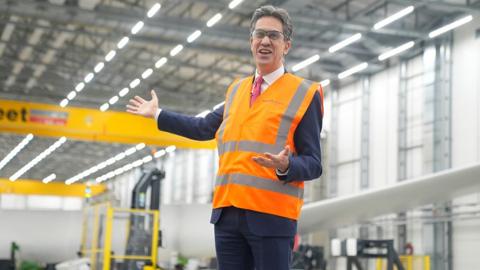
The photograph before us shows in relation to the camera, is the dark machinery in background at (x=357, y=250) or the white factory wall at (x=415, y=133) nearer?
the dark machinery in background at (x=357, y=250)

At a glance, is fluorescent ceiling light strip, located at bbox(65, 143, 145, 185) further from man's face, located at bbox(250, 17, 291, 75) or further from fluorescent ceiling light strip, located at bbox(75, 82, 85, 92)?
man's face, located at bbox(250, 17, 291, 75)

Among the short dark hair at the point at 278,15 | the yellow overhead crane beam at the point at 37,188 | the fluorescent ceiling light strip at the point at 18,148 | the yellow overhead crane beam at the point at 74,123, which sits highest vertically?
the fluorescent ceiling light strip at the point at 18,148

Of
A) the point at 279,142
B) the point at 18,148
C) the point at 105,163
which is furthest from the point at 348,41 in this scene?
the point at 105,163

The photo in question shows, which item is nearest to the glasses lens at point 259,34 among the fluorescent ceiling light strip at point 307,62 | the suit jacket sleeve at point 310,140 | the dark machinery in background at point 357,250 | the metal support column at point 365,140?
the suit jacket sleeve at point 310,140

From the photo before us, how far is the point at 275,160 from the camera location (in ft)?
6.10

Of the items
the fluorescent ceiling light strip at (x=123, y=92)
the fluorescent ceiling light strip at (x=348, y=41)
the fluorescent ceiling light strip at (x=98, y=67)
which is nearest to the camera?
the fluorescent ceiling light strip at (x=348, y=41)

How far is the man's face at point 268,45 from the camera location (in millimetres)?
2070

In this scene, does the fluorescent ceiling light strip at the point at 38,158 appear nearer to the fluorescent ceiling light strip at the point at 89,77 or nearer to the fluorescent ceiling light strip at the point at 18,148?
the fluorescent ceiling light strip at the point at 18,148

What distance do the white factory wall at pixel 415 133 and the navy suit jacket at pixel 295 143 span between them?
1467cm

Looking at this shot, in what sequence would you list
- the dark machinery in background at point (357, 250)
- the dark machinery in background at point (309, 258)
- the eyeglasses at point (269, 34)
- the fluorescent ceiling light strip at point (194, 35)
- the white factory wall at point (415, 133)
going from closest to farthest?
1. the eyeglasses at point (269, 34)
2. the dark machinery in background at point (357, 250)
3. the dark machinery in background at point (309, 258)
4. the white factory wall at point (415, 133)
5. the fluorescent ceiling light strip at point (194, 35)

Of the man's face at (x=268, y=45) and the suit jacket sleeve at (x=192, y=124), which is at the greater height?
the man's face at (x=268, y=45)

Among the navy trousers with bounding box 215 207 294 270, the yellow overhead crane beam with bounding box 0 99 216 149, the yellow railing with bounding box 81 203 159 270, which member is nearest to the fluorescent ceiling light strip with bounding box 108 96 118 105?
the yellow overhead crane beam with bounding box 0 99 216 149

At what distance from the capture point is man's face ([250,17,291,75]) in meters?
2.07

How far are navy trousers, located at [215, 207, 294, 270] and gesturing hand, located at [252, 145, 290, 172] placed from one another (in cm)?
17
